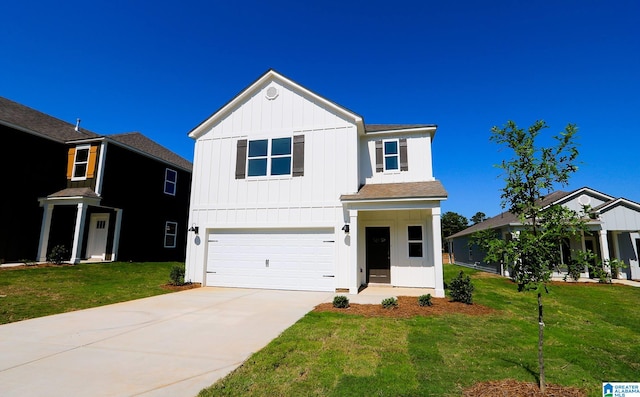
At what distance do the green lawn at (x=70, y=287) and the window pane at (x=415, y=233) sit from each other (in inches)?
361

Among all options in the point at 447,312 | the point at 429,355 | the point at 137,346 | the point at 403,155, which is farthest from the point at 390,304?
the point at 403,155

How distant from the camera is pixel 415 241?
37.9 ft

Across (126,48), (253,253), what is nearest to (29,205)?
(126,48)

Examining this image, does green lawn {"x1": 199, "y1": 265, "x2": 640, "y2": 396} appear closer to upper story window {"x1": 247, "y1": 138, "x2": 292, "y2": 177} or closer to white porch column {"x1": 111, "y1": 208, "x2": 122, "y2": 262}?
upper story window {"x1": 247, "y1": 138, "x2": 292, "y2": 177}

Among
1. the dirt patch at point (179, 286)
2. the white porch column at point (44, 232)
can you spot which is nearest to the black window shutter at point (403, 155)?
the dirt patch at point (179, 286)

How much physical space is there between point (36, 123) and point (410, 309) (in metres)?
21.0

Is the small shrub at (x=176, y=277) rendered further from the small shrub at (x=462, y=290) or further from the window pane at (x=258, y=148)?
the small shrub at (x=462, y=290)

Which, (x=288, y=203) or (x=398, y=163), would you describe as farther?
(x=398, y=163)

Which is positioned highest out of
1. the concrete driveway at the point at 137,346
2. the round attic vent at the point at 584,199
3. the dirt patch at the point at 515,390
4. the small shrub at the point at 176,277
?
the round attic vent at the point at 584,199

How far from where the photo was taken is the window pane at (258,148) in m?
12.0

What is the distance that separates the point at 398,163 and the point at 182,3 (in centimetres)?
1028

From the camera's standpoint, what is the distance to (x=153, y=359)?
14.5 ft

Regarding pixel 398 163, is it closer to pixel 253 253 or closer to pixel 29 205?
pixel 253 253

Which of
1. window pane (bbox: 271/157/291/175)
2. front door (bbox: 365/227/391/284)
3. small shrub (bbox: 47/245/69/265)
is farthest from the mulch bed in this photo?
small shrub (bbox: 47/245/69/265)
